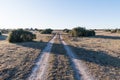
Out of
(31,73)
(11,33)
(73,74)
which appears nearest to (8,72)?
(31,73)

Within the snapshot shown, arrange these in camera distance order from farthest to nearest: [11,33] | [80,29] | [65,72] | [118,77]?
[80,29] < [11,33] < [65,72] < [118,77]

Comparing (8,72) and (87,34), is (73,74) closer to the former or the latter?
(8,72)

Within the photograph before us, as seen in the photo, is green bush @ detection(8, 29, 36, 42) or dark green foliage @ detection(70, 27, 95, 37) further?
dark green foliage @ detection(70, 27, 95, 37)

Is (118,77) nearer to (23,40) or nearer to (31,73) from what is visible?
(31,73)

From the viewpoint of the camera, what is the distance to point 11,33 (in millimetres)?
41625

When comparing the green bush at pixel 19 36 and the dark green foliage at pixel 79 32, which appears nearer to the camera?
the green bush at pixel 19 36

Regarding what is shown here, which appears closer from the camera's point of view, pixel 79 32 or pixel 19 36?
pixel 19 36

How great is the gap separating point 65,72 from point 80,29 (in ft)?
183

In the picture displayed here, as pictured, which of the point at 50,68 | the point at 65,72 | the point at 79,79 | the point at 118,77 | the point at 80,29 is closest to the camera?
the point at 79,79

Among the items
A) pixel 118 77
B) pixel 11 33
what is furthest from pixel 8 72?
pixel 11 33

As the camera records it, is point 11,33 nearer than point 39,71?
No

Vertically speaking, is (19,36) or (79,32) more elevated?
(19,36)

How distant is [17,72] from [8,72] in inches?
24.3

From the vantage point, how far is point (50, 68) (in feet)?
48.6
